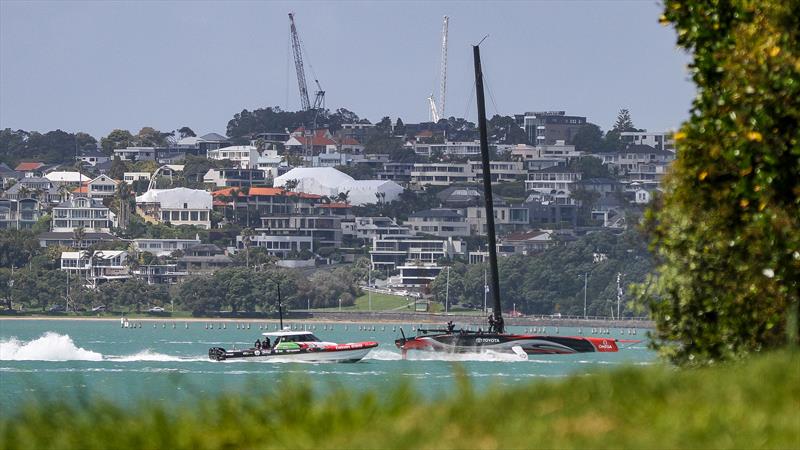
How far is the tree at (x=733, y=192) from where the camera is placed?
11.5m

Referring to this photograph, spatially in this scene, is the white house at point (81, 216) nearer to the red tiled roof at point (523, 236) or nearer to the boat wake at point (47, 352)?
the red tiled roof at point (523, 236)

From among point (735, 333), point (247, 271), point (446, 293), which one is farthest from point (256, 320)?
point (735, 333)

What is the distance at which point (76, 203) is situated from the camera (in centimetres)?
19200

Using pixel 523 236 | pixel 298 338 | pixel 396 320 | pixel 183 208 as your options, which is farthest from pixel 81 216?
pixel 298 338

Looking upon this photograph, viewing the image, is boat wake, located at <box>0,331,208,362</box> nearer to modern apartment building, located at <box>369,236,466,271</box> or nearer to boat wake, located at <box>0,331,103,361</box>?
boat wake, located at <box>0,331,103,361</box>

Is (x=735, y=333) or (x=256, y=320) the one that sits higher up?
(x=735, y=333)

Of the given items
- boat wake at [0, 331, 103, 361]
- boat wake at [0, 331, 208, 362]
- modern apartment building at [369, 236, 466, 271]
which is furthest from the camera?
modern apartment building at [369, 236, 466, 271]

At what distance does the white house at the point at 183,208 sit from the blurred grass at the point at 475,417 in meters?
187

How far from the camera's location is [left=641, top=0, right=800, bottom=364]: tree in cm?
1148

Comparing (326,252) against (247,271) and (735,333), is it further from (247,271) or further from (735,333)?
(735,333)

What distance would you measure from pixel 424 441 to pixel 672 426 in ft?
3.02

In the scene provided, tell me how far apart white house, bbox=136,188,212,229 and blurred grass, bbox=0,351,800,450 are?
186612 millimetres

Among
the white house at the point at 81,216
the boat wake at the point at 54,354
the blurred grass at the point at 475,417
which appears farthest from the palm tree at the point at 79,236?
the blurred grass at the point at 475,417

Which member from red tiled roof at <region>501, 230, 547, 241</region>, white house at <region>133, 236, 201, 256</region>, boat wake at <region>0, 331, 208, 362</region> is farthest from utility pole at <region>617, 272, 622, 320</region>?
boat wake at <region>0, 331, 208, 362</region>
